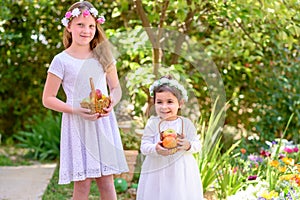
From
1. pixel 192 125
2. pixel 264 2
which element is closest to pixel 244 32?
pixel 264 2

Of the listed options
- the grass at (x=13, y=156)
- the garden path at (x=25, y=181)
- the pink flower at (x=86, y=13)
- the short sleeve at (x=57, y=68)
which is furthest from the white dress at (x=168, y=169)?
the grass at (x=13, y=156)

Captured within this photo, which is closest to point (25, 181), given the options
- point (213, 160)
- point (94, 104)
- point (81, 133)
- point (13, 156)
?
point (13, 156)

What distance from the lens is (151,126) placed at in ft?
9.84

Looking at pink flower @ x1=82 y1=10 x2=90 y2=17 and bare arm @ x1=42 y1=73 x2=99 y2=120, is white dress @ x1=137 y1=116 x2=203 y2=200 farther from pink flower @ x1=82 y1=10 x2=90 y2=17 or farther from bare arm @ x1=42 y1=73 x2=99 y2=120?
pink flower @ x1=82 y1=10 x2=90 y2=17

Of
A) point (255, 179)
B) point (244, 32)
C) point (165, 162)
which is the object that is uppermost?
point (244, 32)

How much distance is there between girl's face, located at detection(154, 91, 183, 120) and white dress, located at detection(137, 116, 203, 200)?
4cm

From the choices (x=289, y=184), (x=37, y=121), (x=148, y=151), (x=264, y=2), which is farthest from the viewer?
(x=37, y=121)

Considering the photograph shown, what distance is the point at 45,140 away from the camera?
19.3 ft

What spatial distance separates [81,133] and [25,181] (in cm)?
189

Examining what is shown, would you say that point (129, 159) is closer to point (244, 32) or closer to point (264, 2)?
point (264, 2)

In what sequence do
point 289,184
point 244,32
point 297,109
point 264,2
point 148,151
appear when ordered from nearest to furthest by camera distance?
point 148,151, point 289,184, point 264,2, point 244,32, point 297,109

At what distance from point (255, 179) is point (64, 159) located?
1.29 metres

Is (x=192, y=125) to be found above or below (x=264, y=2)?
below

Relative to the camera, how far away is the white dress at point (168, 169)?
2.96m
